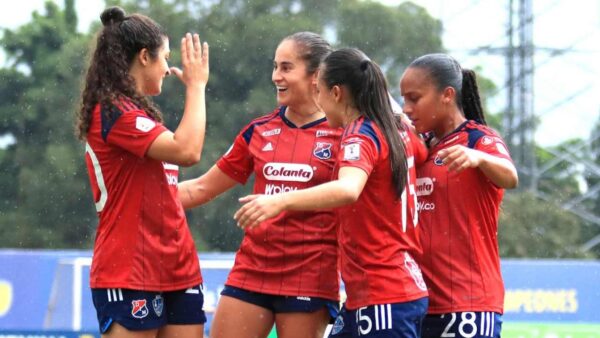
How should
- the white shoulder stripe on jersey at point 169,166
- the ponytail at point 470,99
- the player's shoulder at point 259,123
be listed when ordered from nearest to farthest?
the white shoulder stripe on jersey at point 169,166 → the ponytail at point 470,99 → the player's shoulder at point 259,123

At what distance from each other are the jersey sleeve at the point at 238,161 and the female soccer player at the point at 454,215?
2.61 feet

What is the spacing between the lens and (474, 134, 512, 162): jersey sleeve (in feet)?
13.0

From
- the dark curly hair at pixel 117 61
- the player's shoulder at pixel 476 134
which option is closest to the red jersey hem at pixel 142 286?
the dark curly hair at pixel 117 61

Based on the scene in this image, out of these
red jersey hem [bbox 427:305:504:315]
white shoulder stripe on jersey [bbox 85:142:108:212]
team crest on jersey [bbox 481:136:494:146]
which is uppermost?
team crest on jersey [bbox 481:136:494:146]

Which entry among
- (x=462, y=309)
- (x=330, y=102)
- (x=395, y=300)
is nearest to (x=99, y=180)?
(x=330, y=102)

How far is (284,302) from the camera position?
4.32 metres

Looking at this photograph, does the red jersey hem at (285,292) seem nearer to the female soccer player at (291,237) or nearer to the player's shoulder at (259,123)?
the female soccer player at (291,237)

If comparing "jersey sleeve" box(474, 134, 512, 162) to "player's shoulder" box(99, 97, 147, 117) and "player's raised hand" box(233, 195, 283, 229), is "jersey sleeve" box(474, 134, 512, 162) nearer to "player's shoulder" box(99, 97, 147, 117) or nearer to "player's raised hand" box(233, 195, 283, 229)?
"player's raised hand" box(233, 195, 283, 229)

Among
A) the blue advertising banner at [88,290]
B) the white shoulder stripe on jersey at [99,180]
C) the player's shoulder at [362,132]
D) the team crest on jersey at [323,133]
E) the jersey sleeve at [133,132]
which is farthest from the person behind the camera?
the blue advertising banner at [88,290]

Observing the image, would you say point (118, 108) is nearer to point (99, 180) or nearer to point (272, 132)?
point (99, 180)

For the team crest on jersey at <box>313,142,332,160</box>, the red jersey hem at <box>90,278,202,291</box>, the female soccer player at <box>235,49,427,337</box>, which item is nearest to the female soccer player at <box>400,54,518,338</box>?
the female soccer player at <box>235,49,427,337</box>

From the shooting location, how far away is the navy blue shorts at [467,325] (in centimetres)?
397

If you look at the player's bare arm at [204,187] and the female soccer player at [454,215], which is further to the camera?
the player's bare arm at [204,187]

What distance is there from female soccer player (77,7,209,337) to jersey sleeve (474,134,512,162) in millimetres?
1024
